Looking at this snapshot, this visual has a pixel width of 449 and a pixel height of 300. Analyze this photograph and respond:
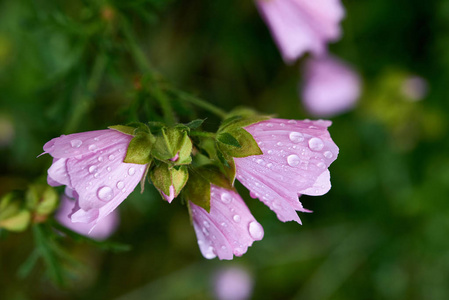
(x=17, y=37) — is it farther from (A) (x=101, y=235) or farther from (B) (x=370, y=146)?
(B) (x=370, y=146)

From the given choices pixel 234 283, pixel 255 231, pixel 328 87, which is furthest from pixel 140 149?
pixel 234 283

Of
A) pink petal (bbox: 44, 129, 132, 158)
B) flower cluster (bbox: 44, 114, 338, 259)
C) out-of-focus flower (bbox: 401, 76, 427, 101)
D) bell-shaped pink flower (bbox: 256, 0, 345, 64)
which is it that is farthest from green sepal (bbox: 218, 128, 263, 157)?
→ out-of-focus flower (bbox: 401, 76, 427, 101)

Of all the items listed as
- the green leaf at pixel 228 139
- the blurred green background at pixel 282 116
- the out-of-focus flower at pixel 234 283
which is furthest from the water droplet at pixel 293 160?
the out-of-focus flower at pixel 234 283

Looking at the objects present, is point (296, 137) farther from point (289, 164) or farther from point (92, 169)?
point (92, 169)

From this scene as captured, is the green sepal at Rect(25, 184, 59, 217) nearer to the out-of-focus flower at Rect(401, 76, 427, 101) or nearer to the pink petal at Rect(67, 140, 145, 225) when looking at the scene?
the pink petal at Rect(67, 140, 145, 225)

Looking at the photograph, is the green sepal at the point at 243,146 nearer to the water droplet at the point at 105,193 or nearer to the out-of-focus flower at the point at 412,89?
the water droplet at the point at 105,193

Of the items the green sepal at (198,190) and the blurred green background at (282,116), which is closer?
the green sepal at (198,190)
